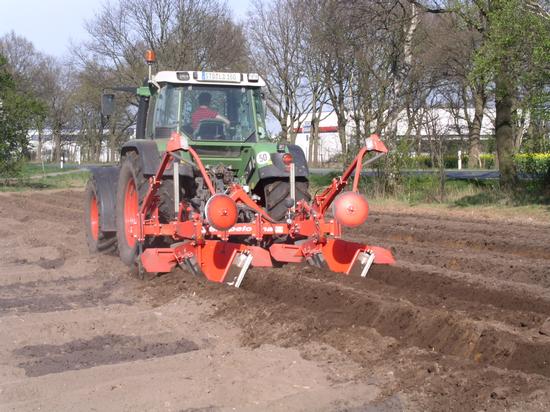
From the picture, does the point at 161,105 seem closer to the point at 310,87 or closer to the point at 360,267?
the point at 360,267

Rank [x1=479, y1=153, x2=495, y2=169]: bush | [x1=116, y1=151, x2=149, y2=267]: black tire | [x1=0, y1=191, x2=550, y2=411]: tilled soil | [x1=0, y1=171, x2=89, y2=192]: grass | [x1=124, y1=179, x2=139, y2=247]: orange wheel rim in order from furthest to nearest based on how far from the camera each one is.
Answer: [x1=479, y1=153, x2=495, y2=169]: bush, [x1=0, y1=171, x2=89, y2=192]: grass, [x1=124, y1=179, x2=139, y2=247]: orange wheel rim, [x1=116, y1=151, x2=149, y2=267]: black tire, [x1=0, y1=191, x2=550, y2=411]: tilled soil

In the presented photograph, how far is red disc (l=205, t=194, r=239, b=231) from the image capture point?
6820mm

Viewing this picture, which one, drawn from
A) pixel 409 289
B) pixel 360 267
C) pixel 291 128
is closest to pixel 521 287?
pixel 409 289

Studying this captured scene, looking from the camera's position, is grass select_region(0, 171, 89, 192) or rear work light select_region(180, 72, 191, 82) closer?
rear work light select_region(180, 72, 191, 82)

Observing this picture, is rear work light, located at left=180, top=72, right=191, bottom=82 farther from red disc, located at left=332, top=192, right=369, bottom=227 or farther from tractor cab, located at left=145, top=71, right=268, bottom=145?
red disc, located at left=332, top=192, right=369, bottom=227

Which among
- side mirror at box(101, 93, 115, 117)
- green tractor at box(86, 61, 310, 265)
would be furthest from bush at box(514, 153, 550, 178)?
side mirror at box(101, 93, 115, 117)

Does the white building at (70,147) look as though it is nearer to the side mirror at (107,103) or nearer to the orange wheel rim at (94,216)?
the orange wheel rim at (94,216)

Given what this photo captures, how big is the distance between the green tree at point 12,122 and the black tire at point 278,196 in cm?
1889

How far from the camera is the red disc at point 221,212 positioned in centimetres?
682

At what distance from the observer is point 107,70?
3616 cm

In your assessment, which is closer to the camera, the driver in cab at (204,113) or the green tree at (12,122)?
the driver in cab at (204,113)

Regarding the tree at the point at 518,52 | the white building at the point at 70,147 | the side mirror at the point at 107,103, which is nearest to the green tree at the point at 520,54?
the tree at the point at 518,52

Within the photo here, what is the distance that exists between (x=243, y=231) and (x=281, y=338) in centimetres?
197

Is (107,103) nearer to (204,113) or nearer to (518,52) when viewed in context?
(204,113)
